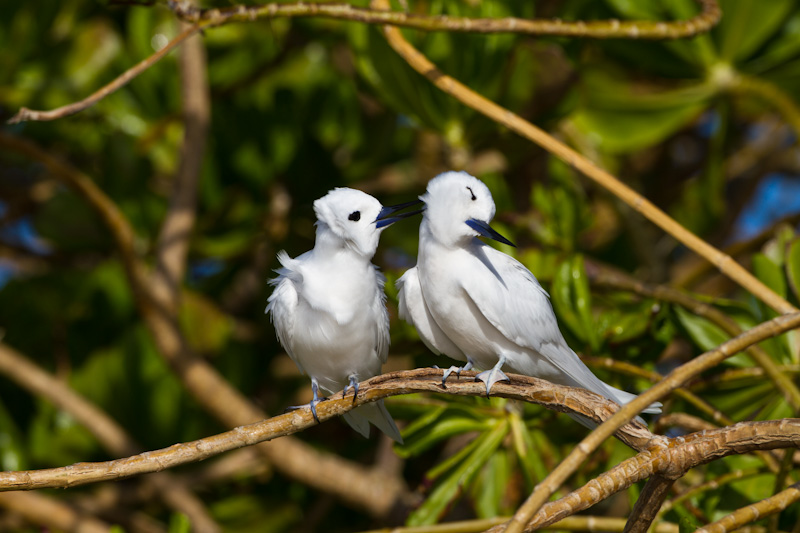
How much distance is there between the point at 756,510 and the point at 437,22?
4.67 ft

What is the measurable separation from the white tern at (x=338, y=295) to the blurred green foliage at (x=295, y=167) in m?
0.82

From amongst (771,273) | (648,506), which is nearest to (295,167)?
A: (771,273)

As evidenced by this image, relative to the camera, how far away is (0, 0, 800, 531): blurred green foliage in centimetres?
328

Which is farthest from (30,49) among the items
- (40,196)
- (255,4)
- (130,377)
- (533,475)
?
(533,475)

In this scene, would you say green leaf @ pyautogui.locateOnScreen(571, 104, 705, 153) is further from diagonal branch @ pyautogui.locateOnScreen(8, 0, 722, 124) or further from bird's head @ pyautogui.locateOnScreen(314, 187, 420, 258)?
bird's head @ pyautogui.locateOnScreen(314, 187, 420, 258)

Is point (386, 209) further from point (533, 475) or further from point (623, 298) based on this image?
point (623, 298)

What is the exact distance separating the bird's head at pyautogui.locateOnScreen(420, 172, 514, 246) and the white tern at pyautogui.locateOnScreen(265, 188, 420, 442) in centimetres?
9

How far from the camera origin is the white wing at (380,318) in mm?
2144

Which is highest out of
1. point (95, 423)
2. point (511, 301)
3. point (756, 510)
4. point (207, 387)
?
point (95, 423)

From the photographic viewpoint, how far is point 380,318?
219cm

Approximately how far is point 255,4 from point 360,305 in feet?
5.29

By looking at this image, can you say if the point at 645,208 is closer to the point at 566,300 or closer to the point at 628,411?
the point at 566,300

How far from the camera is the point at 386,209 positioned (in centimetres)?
188

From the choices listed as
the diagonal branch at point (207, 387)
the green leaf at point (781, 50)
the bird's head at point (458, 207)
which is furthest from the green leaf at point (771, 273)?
the diagonal branch at point (207, 387)
